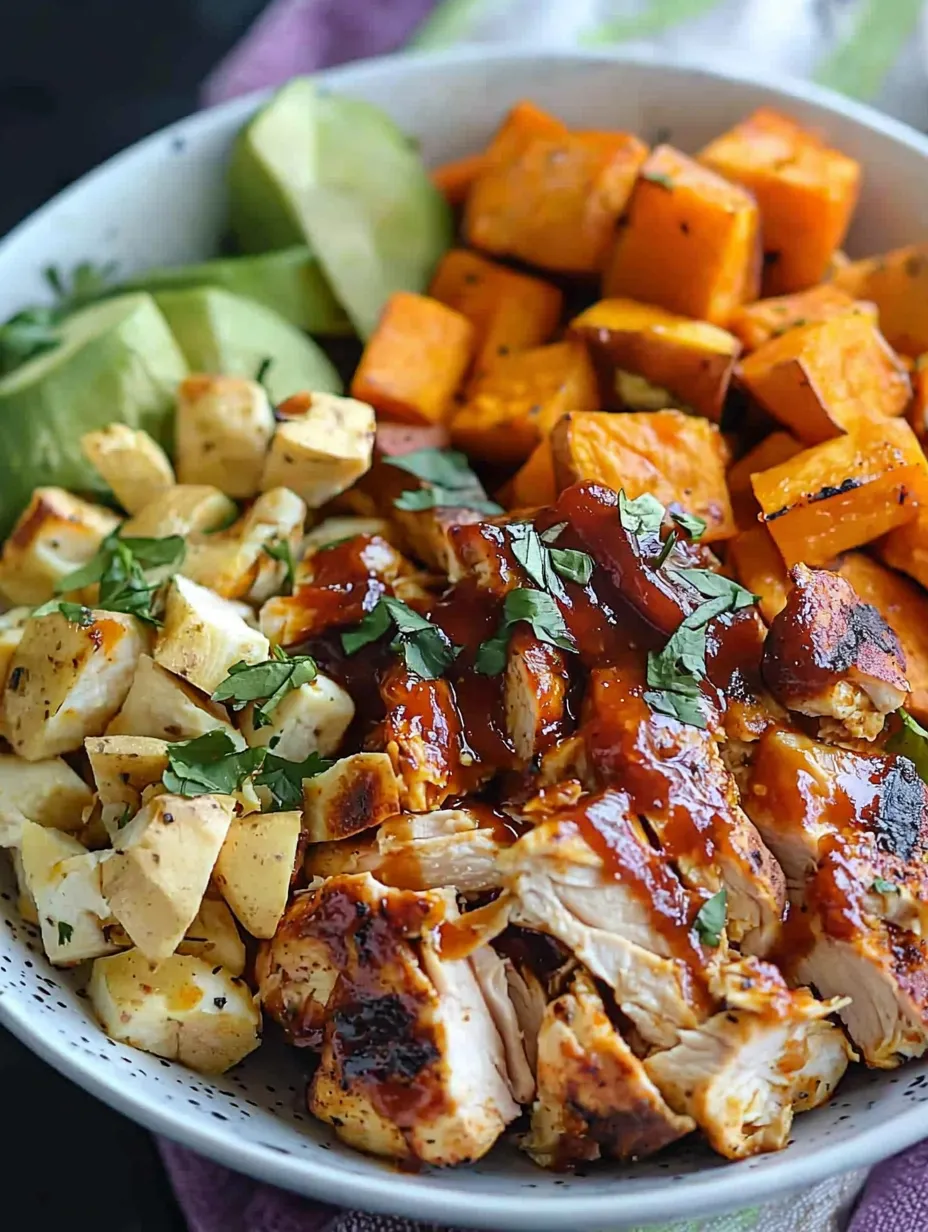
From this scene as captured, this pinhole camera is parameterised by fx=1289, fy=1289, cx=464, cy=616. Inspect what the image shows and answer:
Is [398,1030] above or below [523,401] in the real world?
below

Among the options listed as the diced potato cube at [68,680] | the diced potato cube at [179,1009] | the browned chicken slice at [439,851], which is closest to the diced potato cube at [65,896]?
the diced potato cube at [179,1009]

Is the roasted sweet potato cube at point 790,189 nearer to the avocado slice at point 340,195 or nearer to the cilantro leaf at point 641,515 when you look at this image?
the avocado slice at point 340,195

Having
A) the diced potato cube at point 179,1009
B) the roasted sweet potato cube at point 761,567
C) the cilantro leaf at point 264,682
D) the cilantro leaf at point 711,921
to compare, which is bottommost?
the diced potato cube at point 179,1009

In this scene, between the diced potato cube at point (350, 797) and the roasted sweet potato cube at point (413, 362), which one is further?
the roasted sweet potato cube at point (413, 362)

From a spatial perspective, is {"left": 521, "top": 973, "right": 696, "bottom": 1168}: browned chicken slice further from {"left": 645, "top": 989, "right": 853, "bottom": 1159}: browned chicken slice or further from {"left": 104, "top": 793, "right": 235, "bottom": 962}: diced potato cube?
{"left": 104, "top": 793, "right": 235, "bottom": 962}: diced potato cube

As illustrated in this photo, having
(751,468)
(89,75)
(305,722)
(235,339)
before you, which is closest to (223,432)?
(235,339)

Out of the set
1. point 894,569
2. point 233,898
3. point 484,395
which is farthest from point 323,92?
point 233,898

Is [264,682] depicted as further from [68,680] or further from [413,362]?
[413,362]
